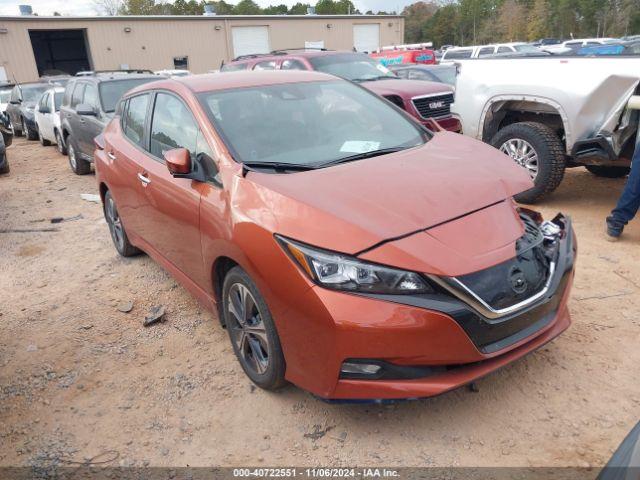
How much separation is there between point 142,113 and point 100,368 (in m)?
2.07

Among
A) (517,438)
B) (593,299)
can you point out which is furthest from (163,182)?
(593,299)

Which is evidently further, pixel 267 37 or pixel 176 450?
pixel 267 37

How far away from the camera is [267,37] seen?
3666 cm

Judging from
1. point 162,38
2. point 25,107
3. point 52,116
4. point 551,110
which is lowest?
point 25,107

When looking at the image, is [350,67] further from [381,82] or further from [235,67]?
[235,67]

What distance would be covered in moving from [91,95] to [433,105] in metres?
5.79

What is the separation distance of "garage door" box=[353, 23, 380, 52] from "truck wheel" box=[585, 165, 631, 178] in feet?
121

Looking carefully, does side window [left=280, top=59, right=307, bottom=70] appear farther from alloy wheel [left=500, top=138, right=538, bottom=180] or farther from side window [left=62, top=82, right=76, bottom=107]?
alloy wheel [left=500, top=138, right=538, bottom=180]

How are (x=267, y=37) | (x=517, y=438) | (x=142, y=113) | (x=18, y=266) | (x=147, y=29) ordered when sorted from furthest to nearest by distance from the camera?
1. (x=267, y=37)
2. (x=147, y=29)
3. (x=18, y=266)
4. (x=142, y=113)
5. (x=517, y=438)

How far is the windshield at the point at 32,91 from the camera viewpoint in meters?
16.6

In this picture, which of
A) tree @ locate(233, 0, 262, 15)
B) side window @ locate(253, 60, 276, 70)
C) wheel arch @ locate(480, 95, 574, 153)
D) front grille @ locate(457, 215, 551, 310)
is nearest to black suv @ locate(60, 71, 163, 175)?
side window @ locate(253, 60, 276, 70)

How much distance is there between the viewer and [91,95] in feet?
28.9

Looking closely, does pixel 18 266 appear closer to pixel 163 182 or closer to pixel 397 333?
pixel 163 182

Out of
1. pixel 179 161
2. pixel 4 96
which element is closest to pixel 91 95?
pixel 179 161
